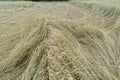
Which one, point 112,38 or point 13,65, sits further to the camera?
point 112,38

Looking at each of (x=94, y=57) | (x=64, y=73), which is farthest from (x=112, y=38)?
(x=64, y=73)

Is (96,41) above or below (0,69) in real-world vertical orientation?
above

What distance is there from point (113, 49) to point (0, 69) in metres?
0.94

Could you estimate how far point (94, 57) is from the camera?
6.49 feet

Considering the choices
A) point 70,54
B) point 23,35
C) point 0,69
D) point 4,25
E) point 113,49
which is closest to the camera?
point 70,54

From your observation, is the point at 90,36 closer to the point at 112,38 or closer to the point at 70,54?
the point at 112,38

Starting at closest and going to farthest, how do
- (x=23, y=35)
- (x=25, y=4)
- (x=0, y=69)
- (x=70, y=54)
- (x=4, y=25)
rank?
(x=70, y=54)
(x=0, y=69)
(x=23, y=35)
(x=4, y=25)
(x=25, y=4)

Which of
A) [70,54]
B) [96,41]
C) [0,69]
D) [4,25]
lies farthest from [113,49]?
[4,25]

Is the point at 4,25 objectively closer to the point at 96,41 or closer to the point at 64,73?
the point at 96,41

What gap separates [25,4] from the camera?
12.9ft

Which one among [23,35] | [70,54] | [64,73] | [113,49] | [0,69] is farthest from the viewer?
[23,35]

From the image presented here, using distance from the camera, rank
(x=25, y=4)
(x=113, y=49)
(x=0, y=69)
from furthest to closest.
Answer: (x=25, y=4), (x=113, y=49), (x=0, y=69)

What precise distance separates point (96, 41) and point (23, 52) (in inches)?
25.3

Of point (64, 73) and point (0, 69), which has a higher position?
point (64, 73)
